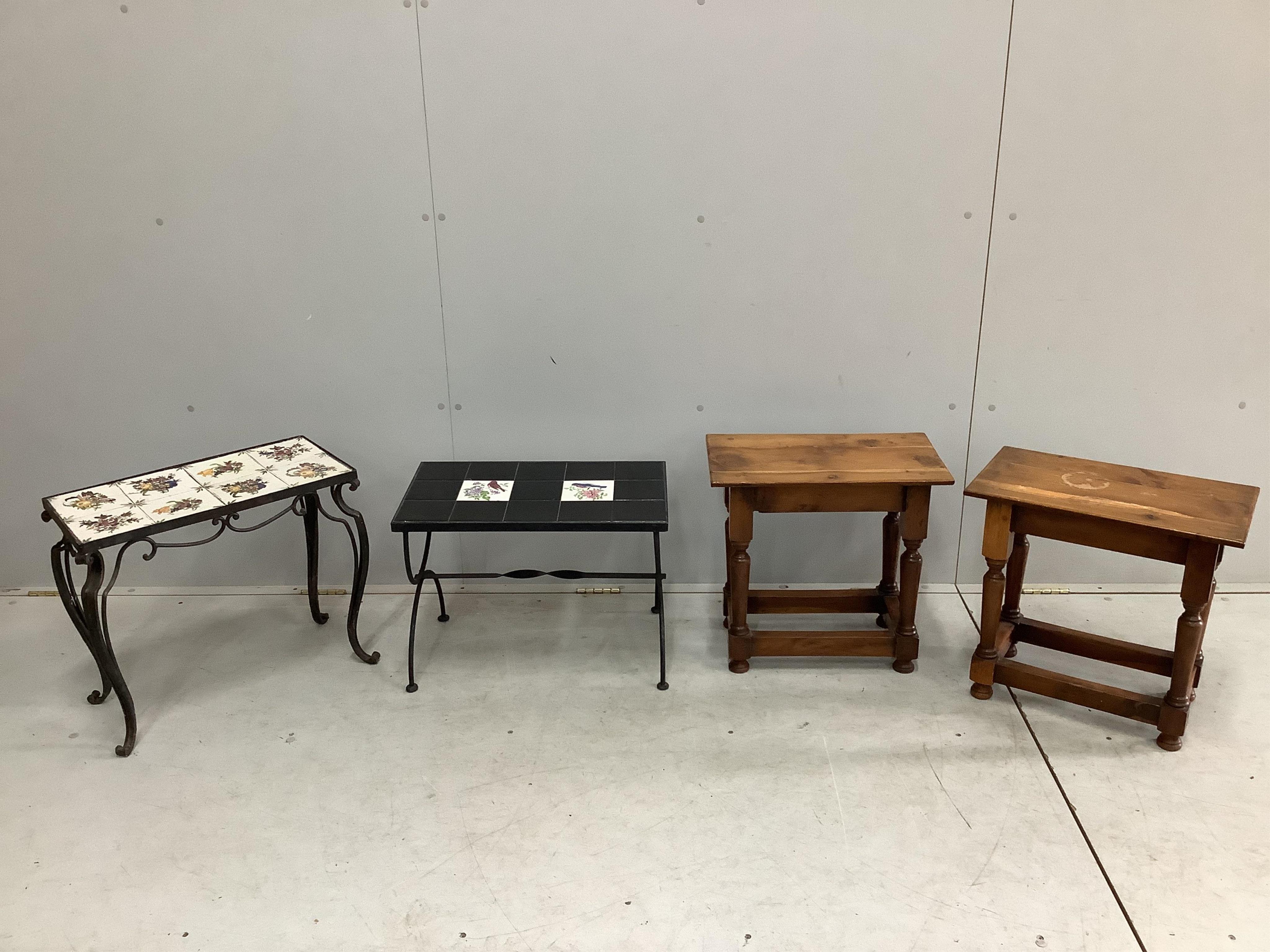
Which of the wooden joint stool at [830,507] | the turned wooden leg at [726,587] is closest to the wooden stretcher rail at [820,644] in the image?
the wooden joint stool at [830,507]

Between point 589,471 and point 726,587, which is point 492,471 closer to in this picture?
point 589,471

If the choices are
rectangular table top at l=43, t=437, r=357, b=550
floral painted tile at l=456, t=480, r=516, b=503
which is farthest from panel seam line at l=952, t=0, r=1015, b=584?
rectangular table top at l=43, t=437, r=357, b=550

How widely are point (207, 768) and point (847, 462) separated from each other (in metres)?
1.99

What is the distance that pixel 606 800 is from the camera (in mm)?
2322

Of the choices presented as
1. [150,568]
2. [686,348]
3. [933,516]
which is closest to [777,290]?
[686,348]

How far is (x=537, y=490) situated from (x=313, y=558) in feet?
2.84

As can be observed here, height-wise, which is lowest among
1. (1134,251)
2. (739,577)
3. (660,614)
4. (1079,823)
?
(1079,823)

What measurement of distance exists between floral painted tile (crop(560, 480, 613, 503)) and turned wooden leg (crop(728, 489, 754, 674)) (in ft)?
1.22

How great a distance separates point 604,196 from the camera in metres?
2.88

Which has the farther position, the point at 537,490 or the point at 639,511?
the point at 537,490

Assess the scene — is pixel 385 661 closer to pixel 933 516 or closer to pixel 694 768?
pixel 694 768

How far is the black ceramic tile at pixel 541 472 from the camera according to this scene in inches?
114

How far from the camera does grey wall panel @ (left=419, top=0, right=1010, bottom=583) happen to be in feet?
8.93

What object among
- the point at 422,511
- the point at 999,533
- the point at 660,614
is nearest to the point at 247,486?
the point at 422,511
